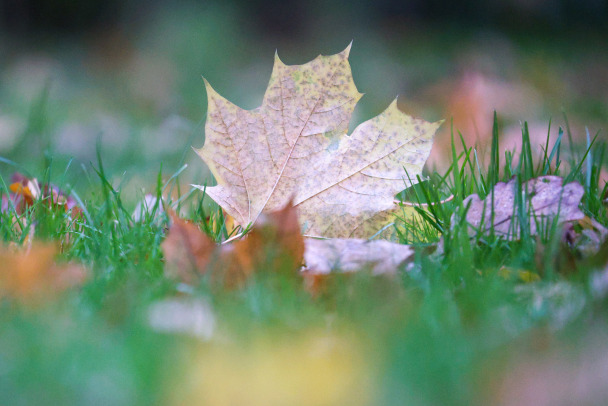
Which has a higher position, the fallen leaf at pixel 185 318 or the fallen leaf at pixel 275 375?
the fallen leaf at pixel 185 318

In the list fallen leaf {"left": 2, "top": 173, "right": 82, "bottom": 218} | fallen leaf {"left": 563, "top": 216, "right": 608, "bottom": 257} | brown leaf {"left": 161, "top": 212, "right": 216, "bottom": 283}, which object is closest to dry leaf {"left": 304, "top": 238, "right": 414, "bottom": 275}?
brown leaf {"left": 161, "top": 212, "right": 216, "bottom": 283}

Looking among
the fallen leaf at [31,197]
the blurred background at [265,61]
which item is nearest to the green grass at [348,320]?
the fallen leaf at [31,197]

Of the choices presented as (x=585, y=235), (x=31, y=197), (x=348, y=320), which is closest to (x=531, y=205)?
(x=585, y=235)

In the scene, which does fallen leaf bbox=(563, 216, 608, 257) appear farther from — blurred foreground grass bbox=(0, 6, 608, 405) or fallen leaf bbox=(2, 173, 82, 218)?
fallen leaf bbox=(2, 173, 82, 218)

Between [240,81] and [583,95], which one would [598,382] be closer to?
[583,95]

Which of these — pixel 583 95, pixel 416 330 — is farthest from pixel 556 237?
pixel 583 95

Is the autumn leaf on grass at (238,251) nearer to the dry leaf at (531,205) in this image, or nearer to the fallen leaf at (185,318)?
the fallen leaf at (185,318)
